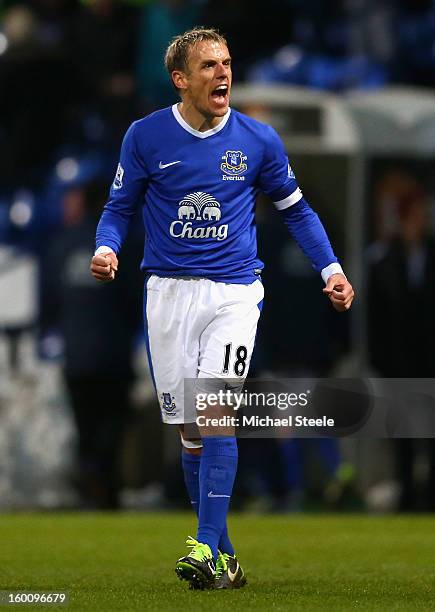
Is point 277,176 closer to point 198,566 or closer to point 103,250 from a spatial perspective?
point 103,250

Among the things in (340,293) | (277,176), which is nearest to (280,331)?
(277,176)

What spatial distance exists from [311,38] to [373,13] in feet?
2.35

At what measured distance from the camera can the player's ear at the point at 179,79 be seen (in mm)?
6297

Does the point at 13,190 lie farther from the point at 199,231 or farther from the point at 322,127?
the point at 199,231

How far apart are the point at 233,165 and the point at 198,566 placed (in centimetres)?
168

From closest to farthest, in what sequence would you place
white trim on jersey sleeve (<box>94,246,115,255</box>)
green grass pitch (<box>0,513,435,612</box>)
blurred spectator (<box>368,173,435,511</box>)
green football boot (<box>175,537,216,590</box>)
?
green grass pitch (<box>0,513,435,612</box>), green football boot (<box>175,537,216,590</box>), white trim on jersey sleeve (<box>94,246,115,255</box>), blurred spectator (<box>368,173,435,511</box>)

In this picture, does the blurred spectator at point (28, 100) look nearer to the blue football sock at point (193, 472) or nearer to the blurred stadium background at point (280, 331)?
the blurred stadium background at point (280, 331)

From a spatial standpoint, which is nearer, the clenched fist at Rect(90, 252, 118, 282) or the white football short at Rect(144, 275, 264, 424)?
the clenched fist at Rect(90, 252, 118, 282)

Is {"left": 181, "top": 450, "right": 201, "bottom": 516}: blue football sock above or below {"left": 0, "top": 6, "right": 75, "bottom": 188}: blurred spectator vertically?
below

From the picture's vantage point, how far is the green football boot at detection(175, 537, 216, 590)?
19.1ft

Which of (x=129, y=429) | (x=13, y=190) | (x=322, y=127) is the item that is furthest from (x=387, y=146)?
(x=13, y=190)

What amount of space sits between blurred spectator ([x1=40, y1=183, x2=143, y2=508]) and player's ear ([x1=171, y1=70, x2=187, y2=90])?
18.2ft

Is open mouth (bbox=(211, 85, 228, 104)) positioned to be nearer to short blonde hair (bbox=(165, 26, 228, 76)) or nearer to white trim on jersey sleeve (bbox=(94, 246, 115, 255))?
short blonde hair (bbox=(165, 26, 228, 76))

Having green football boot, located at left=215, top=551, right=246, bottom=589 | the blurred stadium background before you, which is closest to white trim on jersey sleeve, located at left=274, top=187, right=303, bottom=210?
green football boot, located at left=215, top=551, right=246, bottom=589
